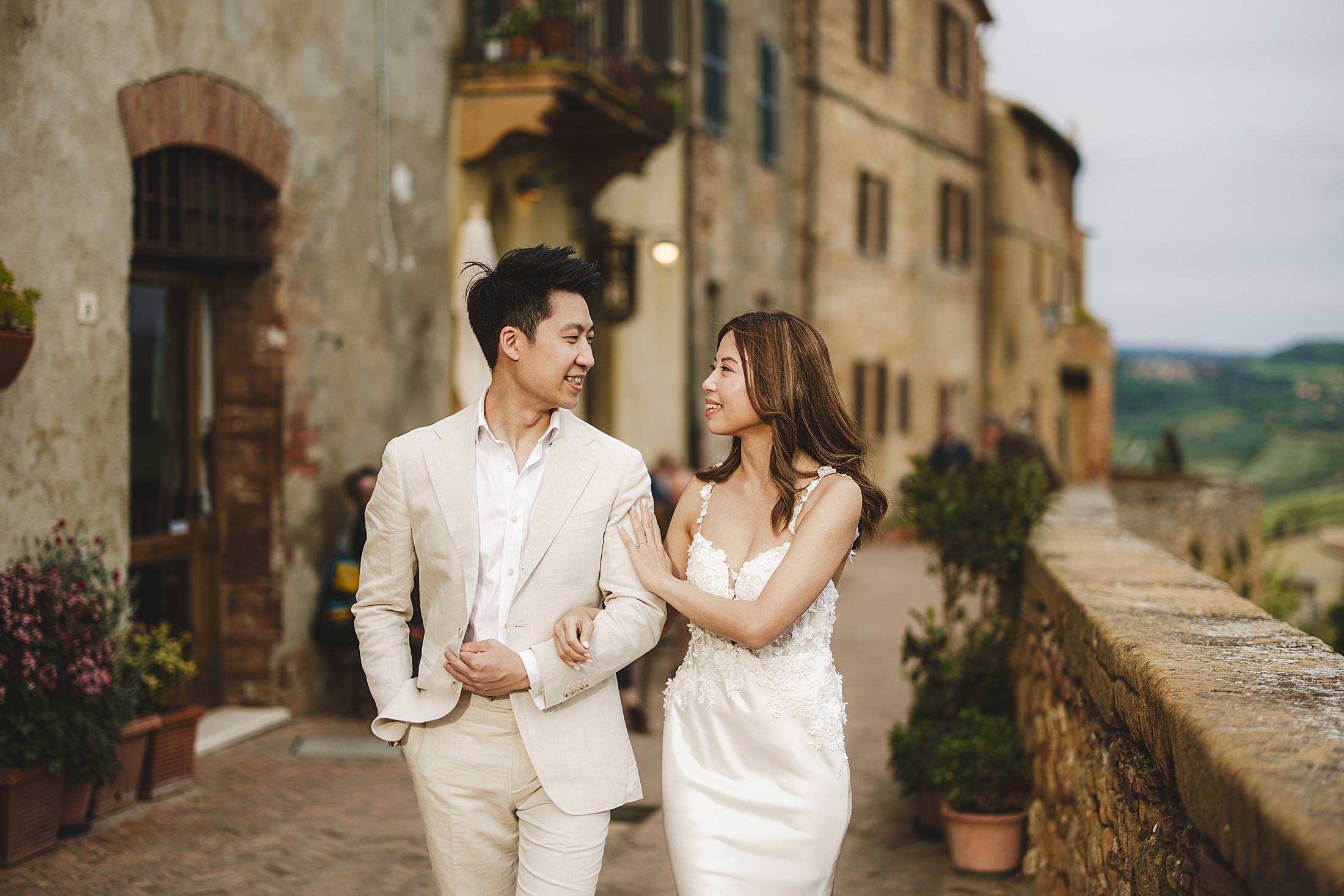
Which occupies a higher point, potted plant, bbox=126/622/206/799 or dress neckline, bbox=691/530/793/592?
dress neckline, bbox=691/530/793/592

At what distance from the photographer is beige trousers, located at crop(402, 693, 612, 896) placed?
8.81 ft

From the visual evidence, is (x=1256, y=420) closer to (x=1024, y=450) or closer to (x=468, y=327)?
(x=1024, y=450)

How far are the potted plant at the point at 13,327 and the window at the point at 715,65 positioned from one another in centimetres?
1090

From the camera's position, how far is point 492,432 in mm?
2814

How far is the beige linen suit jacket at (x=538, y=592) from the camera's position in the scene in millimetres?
2688

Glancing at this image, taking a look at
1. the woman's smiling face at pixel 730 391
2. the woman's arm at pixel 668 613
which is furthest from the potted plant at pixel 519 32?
the woman's smiling face at pixel 730 391

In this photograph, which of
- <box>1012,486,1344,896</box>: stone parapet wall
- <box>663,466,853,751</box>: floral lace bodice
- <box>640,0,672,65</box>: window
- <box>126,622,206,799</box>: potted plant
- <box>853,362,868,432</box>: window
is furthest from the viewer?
<box>853,362,868,432</box>: window

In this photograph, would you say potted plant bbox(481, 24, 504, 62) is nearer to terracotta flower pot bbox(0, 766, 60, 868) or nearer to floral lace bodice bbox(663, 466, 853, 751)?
terracotta flower pot bbox(0, 766, 60, 868)

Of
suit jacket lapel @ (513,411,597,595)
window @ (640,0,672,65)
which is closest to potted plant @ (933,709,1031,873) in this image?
suit jacket lapel @ (513,411,597,595)

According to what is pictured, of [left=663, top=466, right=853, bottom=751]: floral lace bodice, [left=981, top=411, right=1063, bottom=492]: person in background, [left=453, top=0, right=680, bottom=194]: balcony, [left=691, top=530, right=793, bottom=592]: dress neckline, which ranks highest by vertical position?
[left=453, top=0, right=680, bottom=194]: balcony

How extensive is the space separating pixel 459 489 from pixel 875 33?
752 inches

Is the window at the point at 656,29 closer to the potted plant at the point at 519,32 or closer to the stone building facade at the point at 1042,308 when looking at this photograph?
the potted plant at the point at 519,32

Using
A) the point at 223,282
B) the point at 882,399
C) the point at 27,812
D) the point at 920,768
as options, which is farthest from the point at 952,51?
the point at 27,812

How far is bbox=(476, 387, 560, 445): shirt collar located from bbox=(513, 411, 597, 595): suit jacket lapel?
1 centimetres
